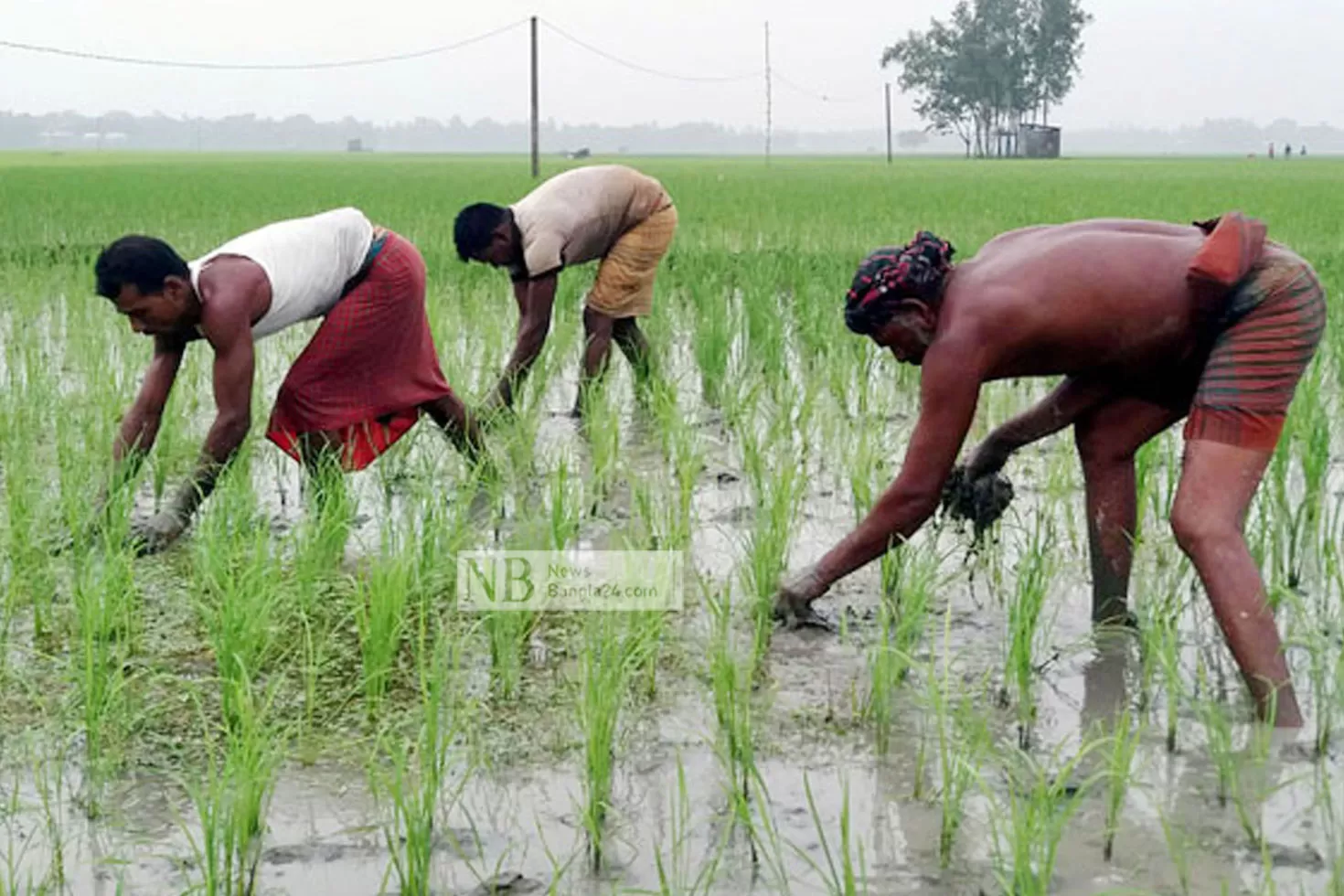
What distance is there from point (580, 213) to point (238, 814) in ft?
10.7

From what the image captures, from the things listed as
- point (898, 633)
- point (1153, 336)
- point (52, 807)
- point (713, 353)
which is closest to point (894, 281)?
point (1153, 336)

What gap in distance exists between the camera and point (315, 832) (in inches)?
92.0

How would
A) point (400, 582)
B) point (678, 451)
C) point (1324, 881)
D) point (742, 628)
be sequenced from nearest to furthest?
point (1324, 881) < point (400, 582) < point (742, 628) < point (678, 451)

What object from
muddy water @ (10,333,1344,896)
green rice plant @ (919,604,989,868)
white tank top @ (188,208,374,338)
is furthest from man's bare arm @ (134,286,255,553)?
green rice plant @ (919,604,989,868)

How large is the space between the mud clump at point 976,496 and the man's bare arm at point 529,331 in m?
1.86

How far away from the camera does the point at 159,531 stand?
12.0 feet

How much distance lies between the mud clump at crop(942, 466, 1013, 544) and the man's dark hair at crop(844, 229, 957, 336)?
0.61 m

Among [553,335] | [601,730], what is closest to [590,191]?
[553,335]

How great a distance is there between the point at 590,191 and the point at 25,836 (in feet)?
10.9

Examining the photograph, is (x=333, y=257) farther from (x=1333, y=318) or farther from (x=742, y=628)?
(x=1333, y=318)

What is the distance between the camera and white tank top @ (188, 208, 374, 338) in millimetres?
3756

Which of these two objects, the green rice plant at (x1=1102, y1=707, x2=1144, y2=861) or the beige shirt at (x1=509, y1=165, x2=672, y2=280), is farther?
the beige shirt at (x1=509, y1=165, x2=672, y2=280)

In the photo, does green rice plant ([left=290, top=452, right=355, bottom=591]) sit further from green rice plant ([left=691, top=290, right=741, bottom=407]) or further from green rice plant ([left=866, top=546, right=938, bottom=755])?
green rice plant ([left=691, top=290, right=741, bottom=407])

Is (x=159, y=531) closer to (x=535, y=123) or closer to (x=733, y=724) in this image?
(x=733, y=724)
